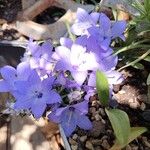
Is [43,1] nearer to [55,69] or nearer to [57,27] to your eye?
[57,27]

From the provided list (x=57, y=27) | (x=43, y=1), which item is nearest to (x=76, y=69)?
(x=57, y=27)

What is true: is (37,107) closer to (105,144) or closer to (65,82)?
(65,82)

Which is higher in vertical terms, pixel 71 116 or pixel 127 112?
pixel 71 116

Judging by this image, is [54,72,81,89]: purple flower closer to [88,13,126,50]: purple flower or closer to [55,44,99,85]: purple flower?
[55,44,99,85]: purple flower

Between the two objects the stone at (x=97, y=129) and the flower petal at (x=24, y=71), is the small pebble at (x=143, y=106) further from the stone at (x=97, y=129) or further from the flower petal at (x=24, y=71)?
the flower petal at (x=24, y=71)

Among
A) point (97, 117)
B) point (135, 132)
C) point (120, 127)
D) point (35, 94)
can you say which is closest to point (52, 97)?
point (35, 94)
